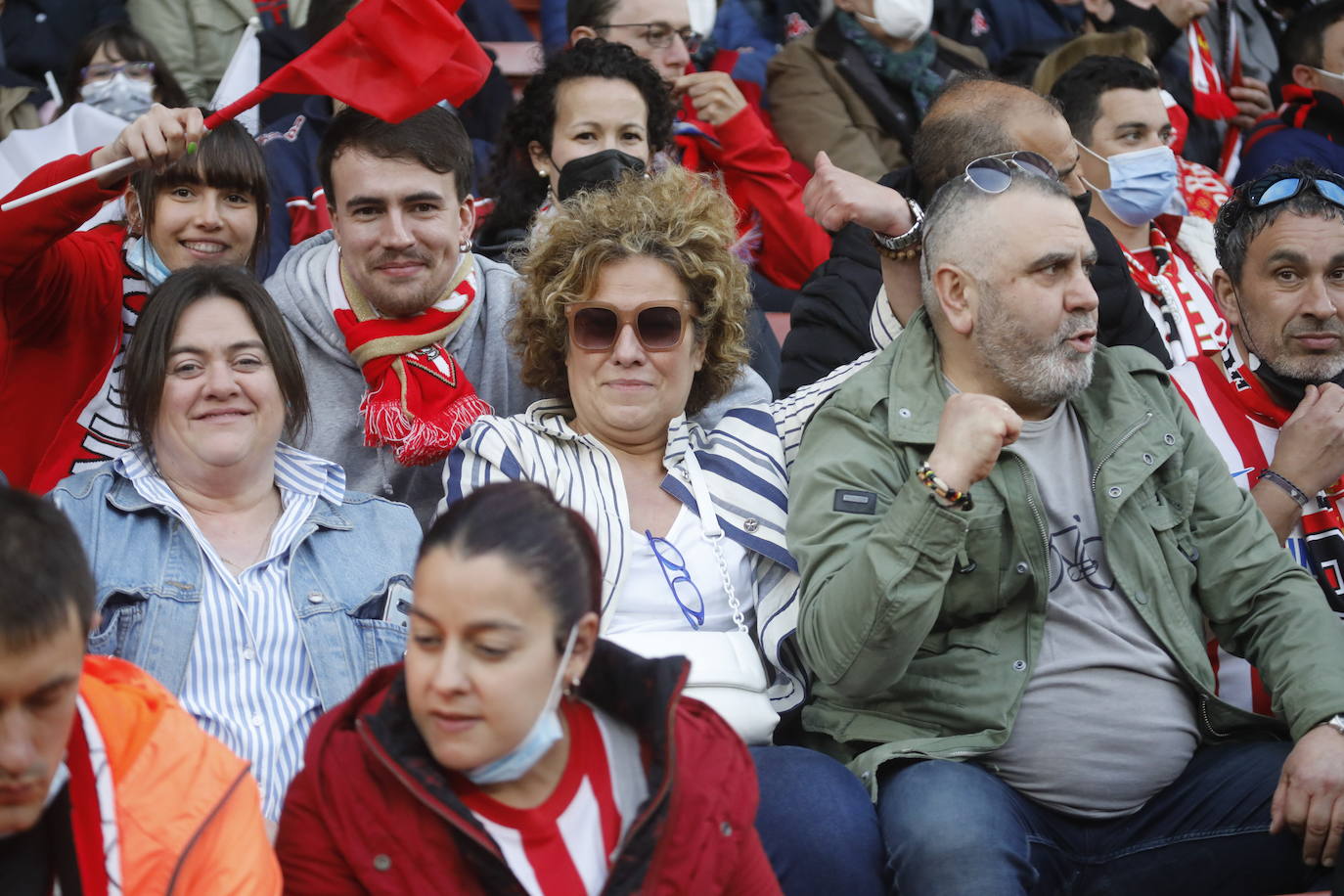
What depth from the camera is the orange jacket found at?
207 centimetres

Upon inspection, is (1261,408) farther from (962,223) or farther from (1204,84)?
(1204,84)

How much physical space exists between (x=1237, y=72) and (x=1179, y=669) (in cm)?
512

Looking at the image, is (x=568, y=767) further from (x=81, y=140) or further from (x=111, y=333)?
(x=81, y=140)

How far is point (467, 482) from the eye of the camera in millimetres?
3160

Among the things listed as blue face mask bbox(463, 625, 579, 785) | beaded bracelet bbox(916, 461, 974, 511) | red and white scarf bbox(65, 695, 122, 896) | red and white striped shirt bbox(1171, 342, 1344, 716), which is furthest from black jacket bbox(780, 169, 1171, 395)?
red and white scarf bbox(65, 695, 122, 896)

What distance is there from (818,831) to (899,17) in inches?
160

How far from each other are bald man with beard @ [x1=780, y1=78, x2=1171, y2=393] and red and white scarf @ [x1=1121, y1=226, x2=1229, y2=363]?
686mm

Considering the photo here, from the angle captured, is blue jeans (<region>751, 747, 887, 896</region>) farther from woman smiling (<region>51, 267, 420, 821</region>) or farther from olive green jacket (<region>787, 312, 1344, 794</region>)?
woman smiling (<region>51, 267, 420, 821</region>)

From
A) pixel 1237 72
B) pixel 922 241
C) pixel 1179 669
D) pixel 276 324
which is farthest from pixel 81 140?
pixel 1237 72

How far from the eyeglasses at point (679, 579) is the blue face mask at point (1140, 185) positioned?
2603 mm

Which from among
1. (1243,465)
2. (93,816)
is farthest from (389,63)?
(1243,465)

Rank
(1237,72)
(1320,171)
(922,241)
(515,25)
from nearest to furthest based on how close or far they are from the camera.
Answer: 1. (922,241)
2. (1320,171)
3. (515,25)
4. (1237,72)

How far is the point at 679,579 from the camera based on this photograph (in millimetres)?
3133

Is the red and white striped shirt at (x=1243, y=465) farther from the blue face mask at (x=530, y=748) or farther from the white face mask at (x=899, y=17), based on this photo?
the white face mask at (x=899, y=17)
